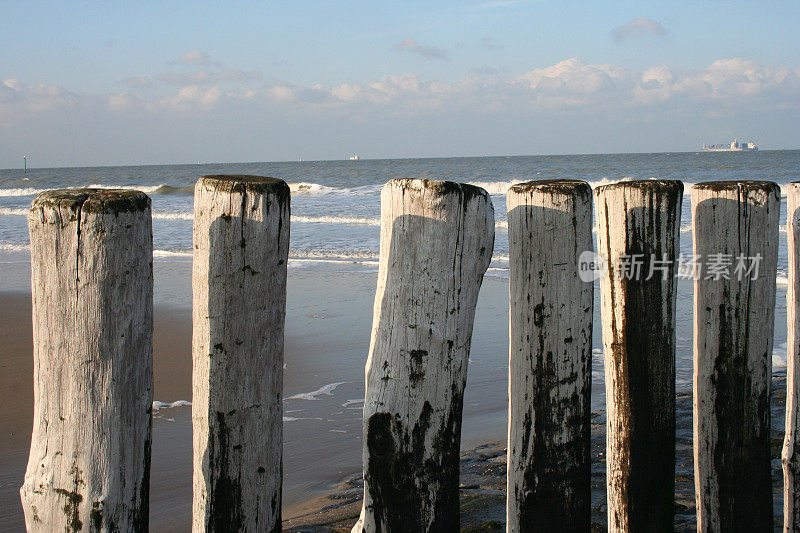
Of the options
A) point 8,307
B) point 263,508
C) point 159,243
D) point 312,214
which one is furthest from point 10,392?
point 312,214

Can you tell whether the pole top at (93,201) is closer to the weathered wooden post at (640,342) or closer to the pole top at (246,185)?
the pole top at (246,185)

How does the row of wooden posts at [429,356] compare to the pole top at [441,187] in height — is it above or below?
below

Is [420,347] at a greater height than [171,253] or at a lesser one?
greater

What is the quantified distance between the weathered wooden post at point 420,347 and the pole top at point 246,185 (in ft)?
1.01

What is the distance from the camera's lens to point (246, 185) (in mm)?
1938

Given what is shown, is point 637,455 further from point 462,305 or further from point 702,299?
point 462,305

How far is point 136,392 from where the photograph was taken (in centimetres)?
186

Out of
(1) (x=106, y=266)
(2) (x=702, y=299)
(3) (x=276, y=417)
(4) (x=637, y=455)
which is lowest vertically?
(4) (x=637, y=455)

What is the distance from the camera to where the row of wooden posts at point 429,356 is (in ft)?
5.92

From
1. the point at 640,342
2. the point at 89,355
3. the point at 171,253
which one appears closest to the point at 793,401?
the point at 640,342

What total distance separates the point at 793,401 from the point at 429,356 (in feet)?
4.34

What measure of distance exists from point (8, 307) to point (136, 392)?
296 inches

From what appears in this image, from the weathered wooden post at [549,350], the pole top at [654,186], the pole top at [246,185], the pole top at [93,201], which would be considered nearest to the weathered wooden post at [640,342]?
the pole top at [654,186]

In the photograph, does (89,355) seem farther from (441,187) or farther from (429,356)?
(441,187)
